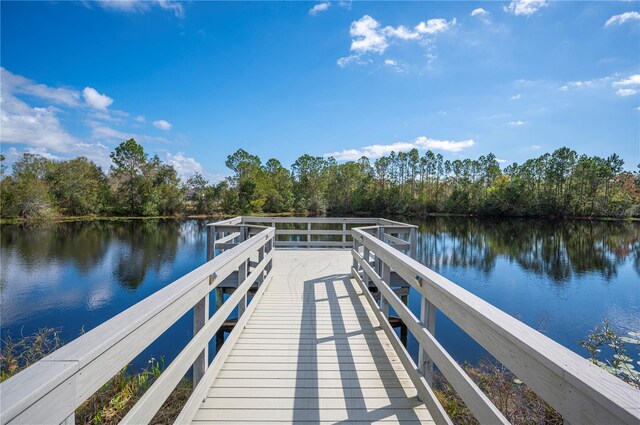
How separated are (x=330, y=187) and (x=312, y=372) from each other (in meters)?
54.8

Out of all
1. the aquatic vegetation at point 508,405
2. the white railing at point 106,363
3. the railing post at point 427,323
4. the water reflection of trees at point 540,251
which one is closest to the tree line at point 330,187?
the water reflection of trees at point 540,251

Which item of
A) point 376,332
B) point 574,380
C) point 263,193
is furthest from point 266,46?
point 263,193

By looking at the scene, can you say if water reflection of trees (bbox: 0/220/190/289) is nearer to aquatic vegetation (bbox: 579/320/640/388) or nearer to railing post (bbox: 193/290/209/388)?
railing post (bbox: 193/290/209/388)

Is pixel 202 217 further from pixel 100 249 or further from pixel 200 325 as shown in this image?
pixel 200 325

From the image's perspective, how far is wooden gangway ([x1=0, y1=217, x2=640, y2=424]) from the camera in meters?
0.87

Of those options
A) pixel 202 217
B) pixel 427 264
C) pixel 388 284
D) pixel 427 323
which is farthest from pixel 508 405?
pixel 202 217

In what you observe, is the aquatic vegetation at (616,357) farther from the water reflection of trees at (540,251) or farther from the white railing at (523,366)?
the water reflection of trees at (540,251)

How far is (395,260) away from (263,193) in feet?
152

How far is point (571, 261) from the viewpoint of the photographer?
1878 centimetres

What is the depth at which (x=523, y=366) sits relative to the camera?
3.84ft

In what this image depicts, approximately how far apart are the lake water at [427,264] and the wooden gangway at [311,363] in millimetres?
5291

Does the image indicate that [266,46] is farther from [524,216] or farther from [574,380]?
[524,216]

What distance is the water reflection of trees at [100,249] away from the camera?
1578 cm

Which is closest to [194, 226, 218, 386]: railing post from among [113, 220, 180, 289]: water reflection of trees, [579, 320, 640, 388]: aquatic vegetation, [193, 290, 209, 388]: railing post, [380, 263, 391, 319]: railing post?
[193, 290, 209, 388]: railing post
